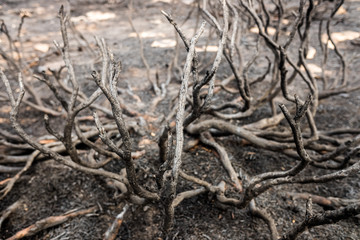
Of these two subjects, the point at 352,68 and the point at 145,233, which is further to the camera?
the point at 352,68

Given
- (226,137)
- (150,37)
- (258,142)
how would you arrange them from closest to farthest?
(258,142) < (226,137) < (150,37)

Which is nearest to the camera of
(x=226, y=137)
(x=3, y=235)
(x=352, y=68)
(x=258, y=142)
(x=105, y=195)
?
(x=3, y=235)

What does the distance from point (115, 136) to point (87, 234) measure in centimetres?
99

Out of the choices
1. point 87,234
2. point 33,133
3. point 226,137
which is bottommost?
point 33,133

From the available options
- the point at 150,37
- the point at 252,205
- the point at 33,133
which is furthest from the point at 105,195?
the point at 150,37

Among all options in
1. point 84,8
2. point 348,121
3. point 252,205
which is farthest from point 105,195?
point 84,8

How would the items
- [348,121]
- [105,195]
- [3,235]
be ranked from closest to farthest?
[3,235], [105,195], [348,121]

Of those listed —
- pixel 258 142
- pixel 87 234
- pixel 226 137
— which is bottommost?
pixel 87 234

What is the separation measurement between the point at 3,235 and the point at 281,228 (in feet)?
5.77

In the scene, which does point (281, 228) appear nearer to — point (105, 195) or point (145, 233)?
point (145, 233)

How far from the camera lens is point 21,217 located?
67.8 inches

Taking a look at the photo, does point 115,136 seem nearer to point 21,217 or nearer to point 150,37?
point 21,217

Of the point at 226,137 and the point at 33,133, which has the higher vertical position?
the point at 226,137

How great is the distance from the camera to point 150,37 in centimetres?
531
